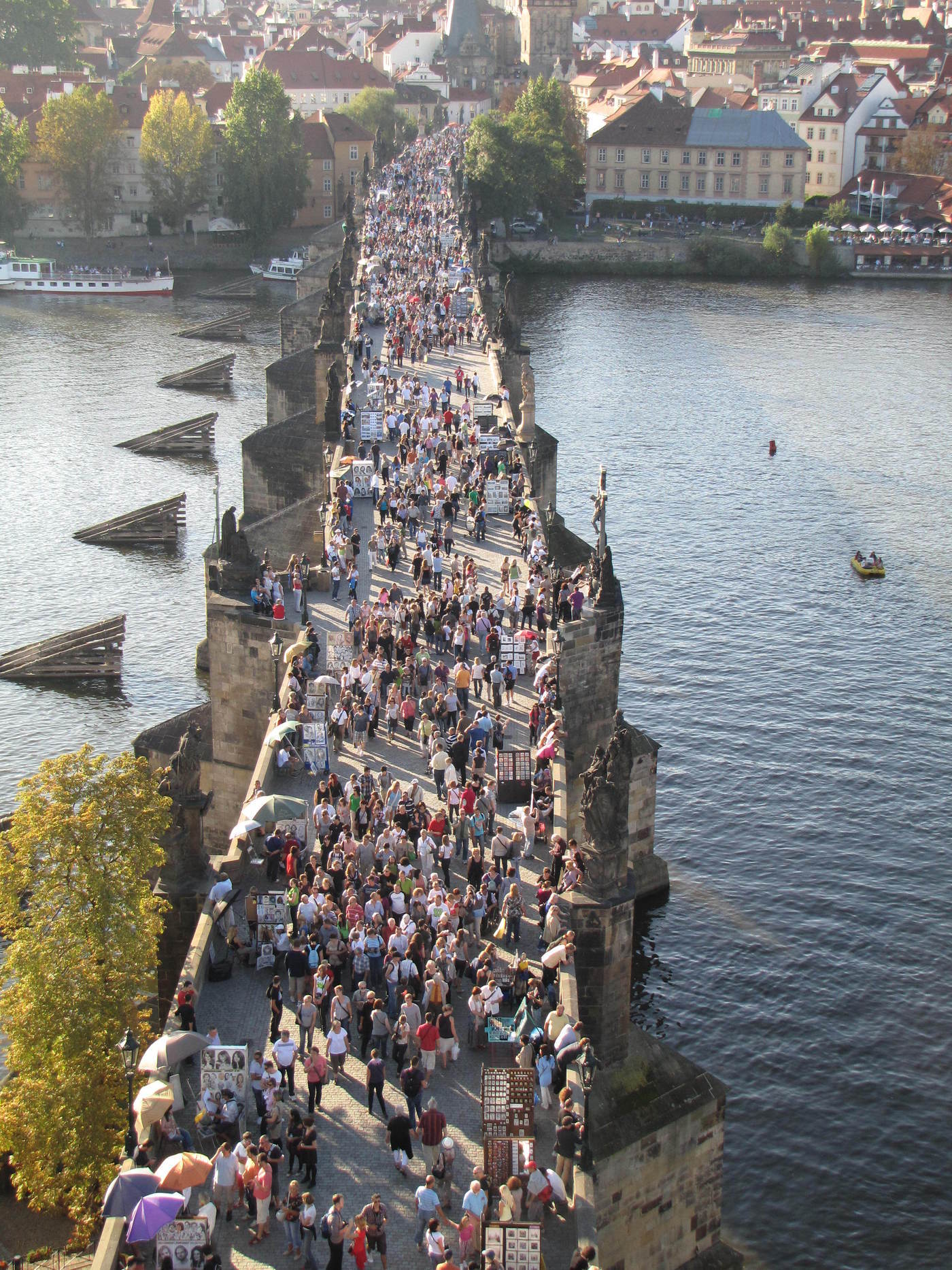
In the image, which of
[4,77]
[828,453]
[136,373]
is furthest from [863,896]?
[4,77]

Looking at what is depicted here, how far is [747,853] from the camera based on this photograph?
47.5 metres

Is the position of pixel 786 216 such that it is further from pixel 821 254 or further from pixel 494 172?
pixel 494 172

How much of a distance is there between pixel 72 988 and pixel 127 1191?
9.21 metres

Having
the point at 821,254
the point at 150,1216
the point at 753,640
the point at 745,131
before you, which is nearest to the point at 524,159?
the point at 745,131

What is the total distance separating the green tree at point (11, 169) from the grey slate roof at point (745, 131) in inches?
2337

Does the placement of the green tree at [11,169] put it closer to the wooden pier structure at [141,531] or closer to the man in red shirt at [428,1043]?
the wooden pier structure at [141,531]

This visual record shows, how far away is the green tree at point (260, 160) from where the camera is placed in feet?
472

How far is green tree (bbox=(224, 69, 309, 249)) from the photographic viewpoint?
472 feet

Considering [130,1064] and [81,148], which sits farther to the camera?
[81,148]

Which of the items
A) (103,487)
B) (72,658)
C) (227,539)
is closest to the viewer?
(227,539)

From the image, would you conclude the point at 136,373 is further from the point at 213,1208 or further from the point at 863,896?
the point at 213,1208

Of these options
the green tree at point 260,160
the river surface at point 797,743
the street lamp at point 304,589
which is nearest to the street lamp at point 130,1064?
the river surface at point 797,743

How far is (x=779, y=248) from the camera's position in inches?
5487

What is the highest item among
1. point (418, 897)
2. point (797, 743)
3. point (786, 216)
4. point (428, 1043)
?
point (786, 216)
